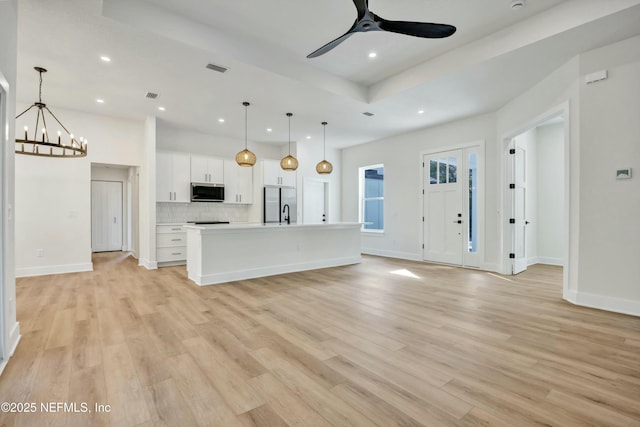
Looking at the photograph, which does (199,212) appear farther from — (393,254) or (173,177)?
(393,254)

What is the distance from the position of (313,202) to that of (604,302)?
21.0 ft

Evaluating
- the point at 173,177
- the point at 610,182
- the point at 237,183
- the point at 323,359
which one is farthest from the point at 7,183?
the point at 610,182

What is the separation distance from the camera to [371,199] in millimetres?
8430

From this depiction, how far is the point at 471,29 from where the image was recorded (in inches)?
141

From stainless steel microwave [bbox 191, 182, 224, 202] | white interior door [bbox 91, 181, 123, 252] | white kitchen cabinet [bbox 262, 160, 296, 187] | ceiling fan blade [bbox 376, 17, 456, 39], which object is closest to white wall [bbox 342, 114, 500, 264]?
white kitchen cabinet [bbox 262, 160, 296, 187]

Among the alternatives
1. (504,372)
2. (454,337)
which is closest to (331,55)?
(454,337)

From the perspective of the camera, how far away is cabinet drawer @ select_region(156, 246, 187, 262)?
20.1 feet

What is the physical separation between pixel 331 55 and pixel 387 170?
4023 mm

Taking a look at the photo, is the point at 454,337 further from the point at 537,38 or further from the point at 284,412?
the point at 537,38

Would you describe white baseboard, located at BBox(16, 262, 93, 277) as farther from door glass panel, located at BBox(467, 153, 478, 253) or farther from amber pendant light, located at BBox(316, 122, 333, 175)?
door glass panel, located at BBox(467, 153, 478, 253)

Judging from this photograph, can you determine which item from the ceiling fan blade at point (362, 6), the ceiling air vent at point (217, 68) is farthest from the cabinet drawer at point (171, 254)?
the ceiling fan blade at point (362, 6)

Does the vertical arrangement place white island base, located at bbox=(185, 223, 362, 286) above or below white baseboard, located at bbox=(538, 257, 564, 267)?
above

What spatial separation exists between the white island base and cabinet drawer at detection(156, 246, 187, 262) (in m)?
1.44

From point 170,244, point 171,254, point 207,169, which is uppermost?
point 207,169
